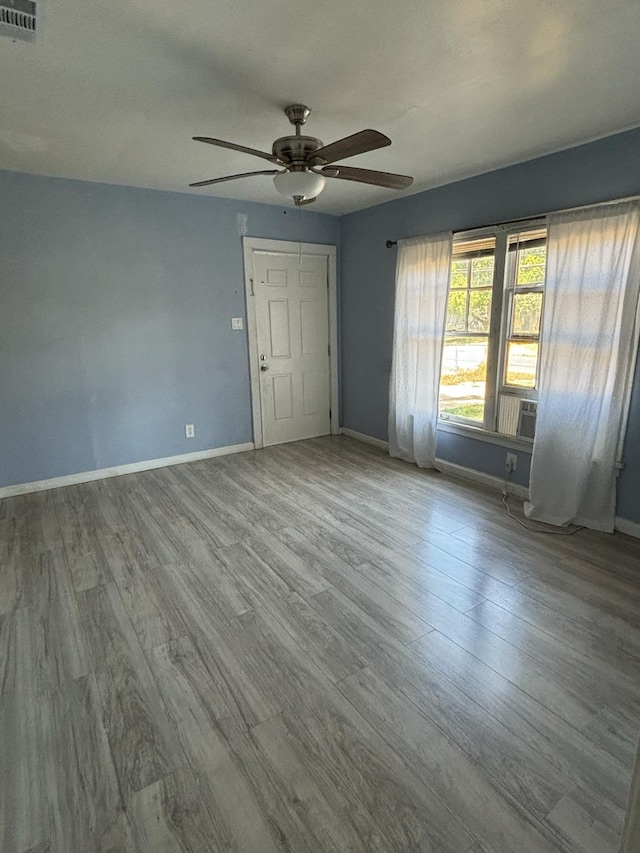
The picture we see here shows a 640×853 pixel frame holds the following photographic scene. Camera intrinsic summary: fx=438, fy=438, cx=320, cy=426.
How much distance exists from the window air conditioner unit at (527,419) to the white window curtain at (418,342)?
0.76 m

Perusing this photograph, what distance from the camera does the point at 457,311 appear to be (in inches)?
150

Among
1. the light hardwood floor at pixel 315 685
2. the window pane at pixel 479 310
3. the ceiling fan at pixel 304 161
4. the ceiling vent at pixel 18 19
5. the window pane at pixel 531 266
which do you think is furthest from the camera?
the window pane at pixel 479 310

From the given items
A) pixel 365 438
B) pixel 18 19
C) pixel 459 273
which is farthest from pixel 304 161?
pixel 365 438

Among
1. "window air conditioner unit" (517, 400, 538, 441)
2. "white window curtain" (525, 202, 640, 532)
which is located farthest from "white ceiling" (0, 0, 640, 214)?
"window air conditioner unit" (517, 400, 538, 441)

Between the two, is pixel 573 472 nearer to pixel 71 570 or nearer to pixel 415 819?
pixel 415 819

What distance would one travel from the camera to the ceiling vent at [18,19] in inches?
59.8

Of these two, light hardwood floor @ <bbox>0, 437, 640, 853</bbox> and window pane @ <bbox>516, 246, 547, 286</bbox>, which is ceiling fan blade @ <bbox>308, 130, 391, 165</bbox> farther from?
light hardwood floor @ <bbox>0, 437, 640, 853</bbox>

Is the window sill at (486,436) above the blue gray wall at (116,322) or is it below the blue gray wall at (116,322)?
below

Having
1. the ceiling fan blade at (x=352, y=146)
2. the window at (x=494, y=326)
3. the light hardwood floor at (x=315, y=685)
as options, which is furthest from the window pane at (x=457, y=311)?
the ceiling fan blade at (x=352, y=146)

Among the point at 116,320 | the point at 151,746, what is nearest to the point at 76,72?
the point at 116,320

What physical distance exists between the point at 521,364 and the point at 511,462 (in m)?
0.77

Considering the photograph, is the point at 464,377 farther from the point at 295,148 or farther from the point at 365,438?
the point at 295,148

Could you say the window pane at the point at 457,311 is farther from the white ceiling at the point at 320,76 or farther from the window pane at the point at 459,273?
the white ceiling at the point at 320,76

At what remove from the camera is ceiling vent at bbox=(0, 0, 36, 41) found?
1.52 meters
